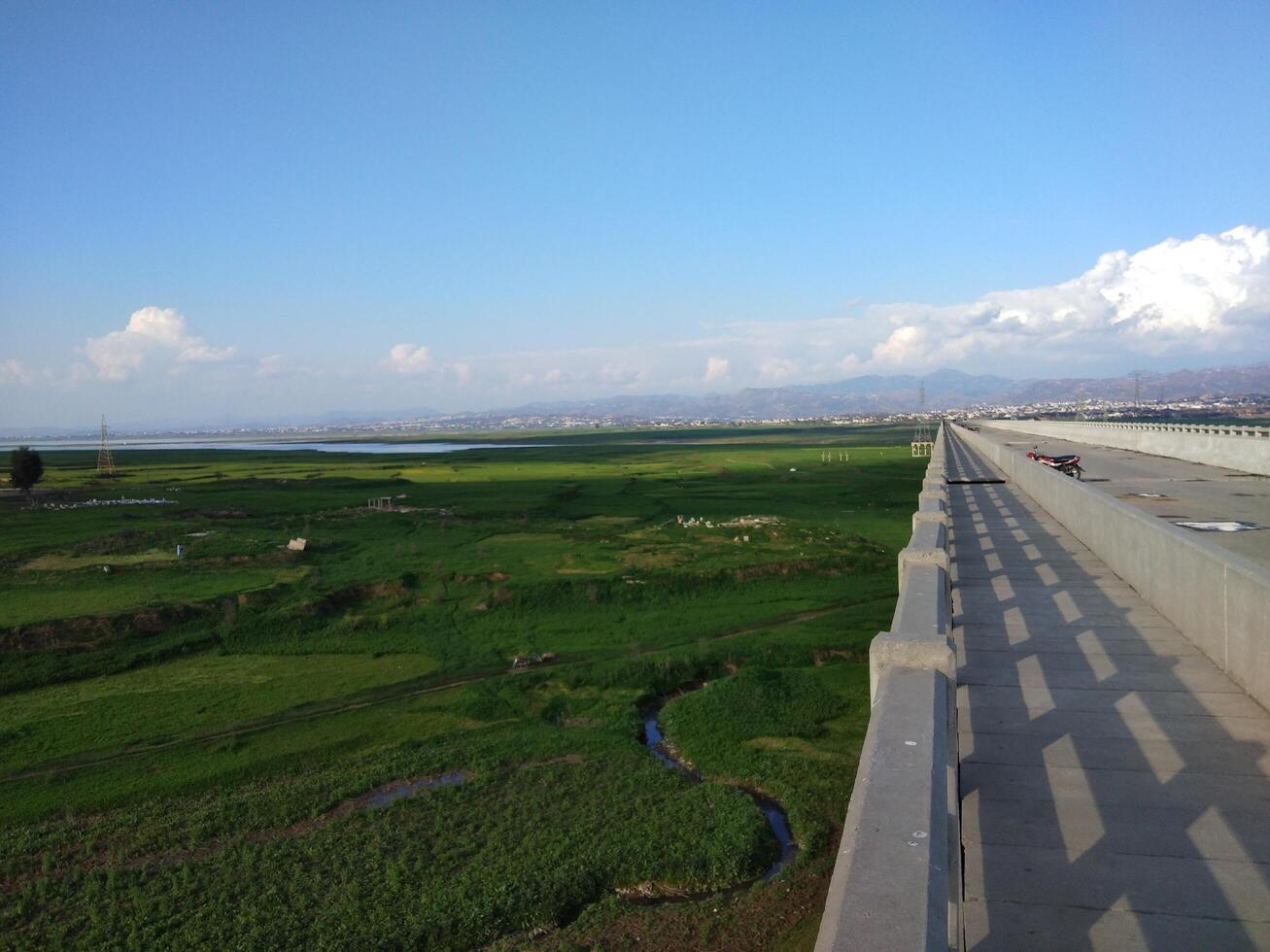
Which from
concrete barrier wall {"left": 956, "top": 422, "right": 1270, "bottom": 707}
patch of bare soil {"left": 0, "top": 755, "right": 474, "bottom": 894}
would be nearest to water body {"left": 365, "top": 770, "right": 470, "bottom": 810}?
patch of bare soil {"left": 0, "top": 755, "right": 474, "bottom": 894}

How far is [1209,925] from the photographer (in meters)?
3.80

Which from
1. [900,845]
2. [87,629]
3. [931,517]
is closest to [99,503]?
[87,629]

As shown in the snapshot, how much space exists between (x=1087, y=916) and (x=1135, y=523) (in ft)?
24.2

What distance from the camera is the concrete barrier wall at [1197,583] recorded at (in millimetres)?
6320

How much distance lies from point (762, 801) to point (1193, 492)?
17879 millimetres

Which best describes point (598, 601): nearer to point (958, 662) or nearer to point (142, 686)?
point (142, 686)

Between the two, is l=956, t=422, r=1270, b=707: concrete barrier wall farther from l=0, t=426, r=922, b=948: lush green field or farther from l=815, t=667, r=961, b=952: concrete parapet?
l=0, t=426, r=922, b=948: lush green field

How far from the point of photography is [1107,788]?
204 inches

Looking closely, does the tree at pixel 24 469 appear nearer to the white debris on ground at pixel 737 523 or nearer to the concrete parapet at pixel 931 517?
the white debris on ground at pixel 737 523

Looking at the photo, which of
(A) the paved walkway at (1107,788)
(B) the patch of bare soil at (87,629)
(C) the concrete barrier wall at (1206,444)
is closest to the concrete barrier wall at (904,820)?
(A) the paved walkway at (1107,788)

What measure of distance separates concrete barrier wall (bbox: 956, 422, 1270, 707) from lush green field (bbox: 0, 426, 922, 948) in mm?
5068

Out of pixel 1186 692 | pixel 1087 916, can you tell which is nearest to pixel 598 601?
pixel 1186 692

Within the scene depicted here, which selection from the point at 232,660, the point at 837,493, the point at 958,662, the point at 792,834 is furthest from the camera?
the point at 837,493

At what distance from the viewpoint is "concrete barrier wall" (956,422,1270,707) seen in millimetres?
6320
